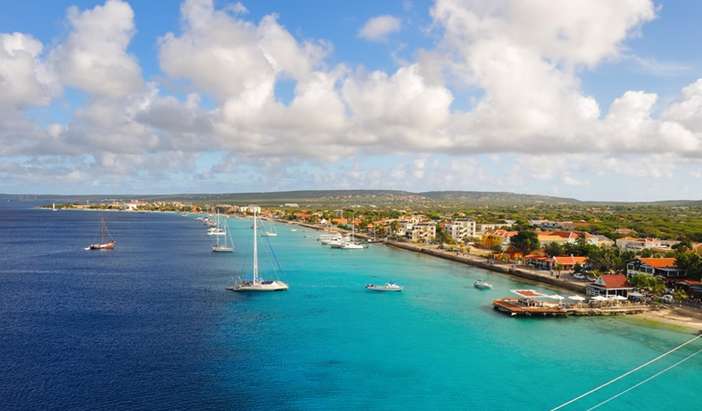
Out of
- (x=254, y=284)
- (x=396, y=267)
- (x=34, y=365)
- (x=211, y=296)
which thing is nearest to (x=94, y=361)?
(x=34, y=365)

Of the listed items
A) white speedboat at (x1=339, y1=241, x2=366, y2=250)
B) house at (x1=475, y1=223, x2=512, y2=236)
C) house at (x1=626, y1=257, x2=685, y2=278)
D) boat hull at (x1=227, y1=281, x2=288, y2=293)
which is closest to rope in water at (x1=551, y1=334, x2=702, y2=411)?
house at (x1=626, y1=257, x2=685, y2=278)

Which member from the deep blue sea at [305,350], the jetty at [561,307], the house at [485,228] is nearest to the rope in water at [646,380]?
the deep blue sea at [305,350]

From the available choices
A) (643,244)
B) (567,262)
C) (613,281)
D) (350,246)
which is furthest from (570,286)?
(350,246)

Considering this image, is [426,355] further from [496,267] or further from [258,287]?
[496,267]

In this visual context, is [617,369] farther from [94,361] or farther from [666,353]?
[94,361]

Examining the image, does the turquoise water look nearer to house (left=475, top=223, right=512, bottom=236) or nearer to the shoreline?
the shoreline

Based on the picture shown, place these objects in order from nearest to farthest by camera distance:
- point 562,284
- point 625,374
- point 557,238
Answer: point 625,374, point 562,284, point 557,238

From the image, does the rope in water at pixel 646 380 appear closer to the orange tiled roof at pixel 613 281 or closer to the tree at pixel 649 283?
the tree at pixel 649 283
